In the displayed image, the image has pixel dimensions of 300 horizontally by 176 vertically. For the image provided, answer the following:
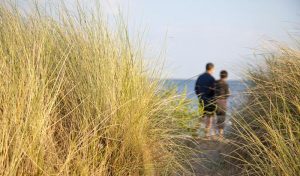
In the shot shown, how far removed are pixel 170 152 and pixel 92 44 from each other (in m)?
1.21

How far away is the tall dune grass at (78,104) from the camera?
2416 millimetres

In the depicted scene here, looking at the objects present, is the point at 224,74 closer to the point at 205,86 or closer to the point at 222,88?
the point at 222,88

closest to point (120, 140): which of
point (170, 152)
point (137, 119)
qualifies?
point (137, 119)

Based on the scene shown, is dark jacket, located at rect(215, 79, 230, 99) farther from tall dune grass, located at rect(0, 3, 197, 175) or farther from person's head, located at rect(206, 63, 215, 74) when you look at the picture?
tall dune grass, located at rect(0, 3, 197, 175)

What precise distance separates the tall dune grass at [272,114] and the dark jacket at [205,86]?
262 cm

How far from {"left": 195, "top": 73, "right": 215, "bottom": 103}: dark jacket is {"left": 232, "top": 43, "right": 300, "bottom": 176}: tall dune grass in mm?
2621

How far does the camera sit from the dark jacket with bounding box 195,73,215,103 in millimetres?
7387

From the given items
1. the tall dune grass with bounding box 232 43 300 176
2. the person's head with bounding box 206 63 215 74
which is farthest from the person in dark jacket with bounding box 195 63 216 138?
the tall dune grass with bounding box 232 43 300 176

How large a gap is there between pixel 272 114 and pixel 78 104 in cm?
177

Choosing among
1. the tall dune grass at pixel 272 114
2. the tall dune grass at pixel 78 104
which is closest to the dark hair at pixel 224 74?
the tall dune grass at pixel 272 114

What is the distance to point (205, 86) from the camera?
7.33 m

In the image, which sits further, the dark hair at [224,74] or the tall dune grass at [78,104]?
the dark hair at [224,74]

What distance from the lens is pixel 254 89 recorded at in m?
4.28

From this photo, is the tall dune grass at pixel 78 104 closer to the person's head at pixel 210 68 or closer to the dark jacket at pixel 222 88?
the dark jacket at pixel 222 88
